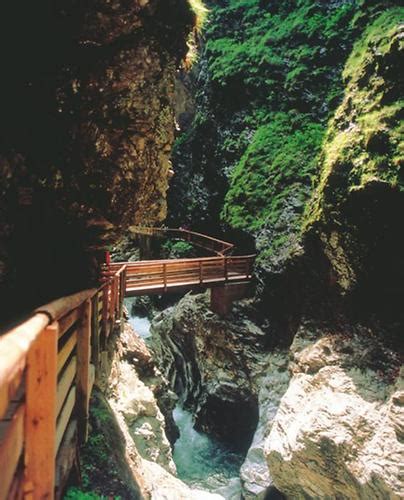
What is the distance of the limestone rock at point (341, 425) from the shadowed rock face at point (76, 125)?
6211mm

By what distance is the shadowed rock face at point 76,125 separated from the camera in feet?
12.3

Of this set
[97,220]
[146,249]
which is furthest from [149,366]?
[146,249]

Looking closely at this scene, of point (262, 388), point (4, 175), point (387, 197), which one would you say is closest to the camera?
point (4, 175)

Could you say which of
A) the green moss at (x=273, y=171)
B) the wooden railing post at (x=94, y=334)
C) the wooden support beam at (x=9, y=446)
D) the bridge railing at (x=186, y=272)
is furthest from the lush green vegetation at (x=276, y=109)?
the wooden support beam at (x=9, y=446)

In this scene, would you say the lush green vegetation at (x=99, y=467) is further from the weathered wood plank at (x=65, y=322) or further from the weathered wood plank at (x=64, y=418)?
the weathered wood plank at (x=65, y=322)

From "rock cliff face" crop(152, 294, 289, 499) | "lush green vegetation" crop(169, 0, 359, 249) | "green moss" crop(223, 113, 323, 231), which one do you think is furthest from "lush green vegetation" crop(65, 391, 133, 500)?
"green moss" crop(223, 113, 323, 231)

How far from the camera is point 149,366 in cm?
1030

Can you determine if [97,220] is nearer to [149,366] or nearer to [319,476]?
[149,366]

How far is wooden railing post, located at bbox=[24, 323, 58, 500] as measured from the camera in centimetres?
175

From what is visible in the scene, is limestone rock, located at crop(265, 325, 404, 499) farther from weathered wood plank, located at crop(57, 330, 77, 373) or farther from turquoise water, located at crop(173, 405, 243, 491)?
weathered wood plank, located at crop(57, 330, 77, 373)

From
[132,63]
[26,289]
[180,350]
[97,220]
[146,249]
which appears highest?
[132,63]

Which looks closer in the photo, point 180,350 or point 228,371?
point 228,371

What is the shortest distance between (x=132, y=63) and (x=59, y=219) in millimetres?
2265

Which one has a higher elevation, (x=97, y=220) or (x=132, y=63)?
(x=132, y=63)
